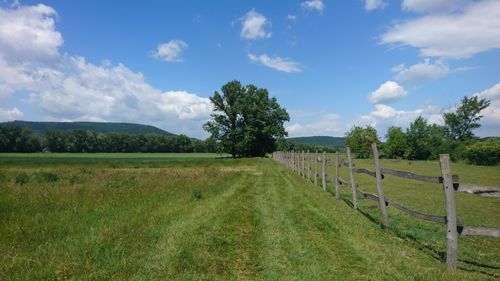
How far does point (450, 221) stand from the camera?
21.9 ft

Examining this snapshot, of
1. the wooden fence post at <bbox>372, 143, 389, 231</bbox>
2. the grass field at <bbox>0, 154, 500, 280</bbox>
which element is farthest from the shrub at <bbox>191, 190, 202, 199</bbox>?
the wooden fence post at <bbox>372, 143, 389, 231</bbox>

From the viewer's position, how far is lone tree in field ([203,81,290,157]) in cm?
8194

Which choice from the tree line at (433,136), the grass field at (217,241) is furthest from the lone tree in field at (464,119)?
the grass field at (217,241)

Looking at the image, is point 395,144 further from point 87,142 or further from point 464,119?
point 87,142

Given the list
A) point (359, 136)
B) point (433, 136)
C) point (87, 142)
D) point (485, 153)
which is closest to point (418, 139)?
point (433, 136)

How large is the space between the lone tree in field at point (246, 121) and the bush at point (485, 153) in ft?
123

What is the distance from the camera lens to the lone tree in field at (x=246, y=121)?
81.9m

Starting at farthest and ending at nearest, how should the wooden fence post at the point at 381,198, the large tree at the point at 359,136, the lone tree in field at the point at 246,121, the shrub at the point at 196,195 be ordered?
1. the large tree at the point at 359,136
2. the lone tree in field at the point at 246,121
3. the shrub at the point at 196,195
4. the wooden fence post at the point at 381,198

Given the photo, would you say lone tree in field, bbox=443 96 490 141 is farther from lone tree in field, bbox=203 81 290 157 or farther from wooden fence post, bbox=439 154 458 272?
wooden fence post, bbox=439 154 458 272

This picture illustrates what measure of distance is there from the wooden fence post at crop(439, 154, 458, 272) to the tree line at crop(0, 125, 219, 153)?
9276cm

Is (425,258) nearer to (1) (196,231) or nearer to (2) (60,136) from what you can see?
(1) (196,231)

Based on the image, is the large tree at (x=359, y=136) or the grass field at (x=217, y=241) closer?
the grass field at (x=217, y=241)

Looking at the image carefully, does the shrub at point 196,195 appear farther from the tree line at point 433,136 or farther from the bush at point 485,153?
the tree line at point 433,136

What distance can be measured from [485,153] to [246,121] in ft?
150
